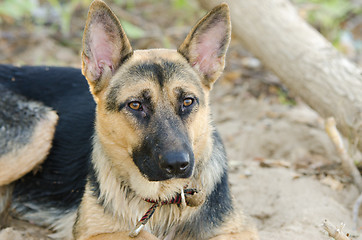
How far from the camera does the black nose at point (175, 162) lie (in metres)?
2.81

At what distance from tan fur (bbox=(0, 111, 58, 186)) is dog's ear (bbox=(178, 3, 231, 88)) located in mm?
1788

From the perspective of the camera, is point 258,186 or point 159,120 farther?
point 258,186

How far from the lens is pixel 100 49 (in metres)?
3.45

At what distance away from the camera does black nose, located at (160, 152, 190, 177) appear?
2.81m

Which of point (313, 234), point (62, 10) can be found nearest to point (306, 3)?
point (62, 10)

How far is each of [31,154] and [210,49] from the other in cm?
220

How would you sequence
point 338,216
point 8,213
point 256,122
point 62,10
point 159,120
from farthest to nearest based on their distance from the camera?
1. point 62,10
2. point 256,122
3. point 8,213
4. point 338,216
5. point 159,120

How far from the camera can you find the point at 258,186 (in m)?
4.79

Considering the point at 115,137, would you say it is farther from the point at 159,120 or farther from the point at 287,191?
the point at 287,191

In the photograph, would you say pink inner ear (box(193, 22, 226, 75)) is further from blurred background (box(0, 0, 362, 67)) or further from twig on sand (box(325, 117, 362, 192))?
blurred background (box(0, 0, 362, 67))

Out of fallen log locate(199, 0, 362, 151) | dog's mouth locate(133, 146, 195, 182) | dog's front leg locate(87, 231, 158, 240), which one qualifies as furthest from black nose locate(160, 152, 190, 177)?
fallen log locate(199, 0, 362, 151)

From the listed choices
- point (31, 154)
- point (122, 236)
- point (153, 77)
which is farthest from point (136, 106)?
point (31, 154)

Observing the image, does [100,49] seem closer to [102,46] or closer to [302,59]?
[102,46]

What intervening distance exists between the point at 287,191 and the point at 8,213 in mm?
3089
